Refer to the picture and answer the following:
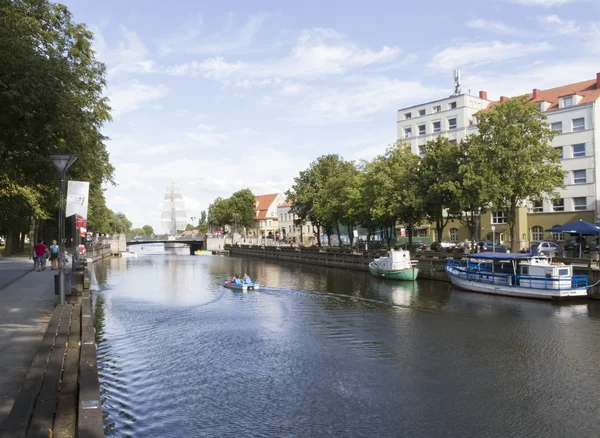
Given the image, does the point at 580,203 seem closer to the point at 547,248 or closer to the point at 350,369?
the point at 547,248

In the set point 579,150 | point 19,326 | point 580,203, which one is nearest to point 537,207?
point 580,203

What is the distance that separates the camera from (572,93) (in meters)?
65.6

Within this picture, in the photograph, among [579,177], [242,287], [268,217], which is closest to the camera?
[242,287]

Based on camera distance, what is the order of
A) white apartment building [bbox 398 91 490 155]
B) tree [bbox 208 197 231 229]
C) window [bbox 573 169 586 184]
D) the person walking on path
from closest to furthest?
the person walking on path
window [bbox 573 169 586 184]
white apartment building [bbox 398 91 490 155]
tree [bbox 208 197 231 229]

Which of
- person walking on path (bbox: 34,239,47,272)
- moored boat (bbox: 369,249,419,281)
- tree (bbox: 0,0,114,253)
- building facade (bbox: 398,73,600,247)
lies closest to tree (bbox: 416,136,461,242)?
moored boat (bbox: 369,249,419,281)

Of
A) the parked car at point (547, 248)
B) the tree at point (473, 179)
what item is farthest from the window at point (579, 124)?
the tree at point (473, 179)

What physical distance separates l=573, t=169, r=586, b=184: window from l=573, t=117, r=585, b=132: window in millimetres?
5051

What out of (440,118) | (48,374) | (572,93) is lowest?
(48,374)

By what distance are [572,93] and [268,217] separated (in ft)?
350

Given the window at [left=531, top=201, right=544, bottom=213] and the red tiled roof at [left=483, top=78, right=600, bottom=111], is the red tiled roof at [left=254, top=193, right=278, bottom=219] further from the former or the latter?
the window at [left=531, top=201, right=544, bottom=213]

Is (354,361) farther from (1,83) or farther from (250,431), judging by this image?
(1,83)

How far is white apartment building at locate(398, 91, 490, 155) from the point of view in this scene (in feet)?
260

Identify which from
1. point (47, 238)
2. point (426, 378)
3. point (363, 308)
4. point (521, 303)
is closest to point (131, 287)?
point (363, 308)

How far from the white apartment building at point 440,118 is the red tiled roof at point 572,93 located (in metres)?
8.95
